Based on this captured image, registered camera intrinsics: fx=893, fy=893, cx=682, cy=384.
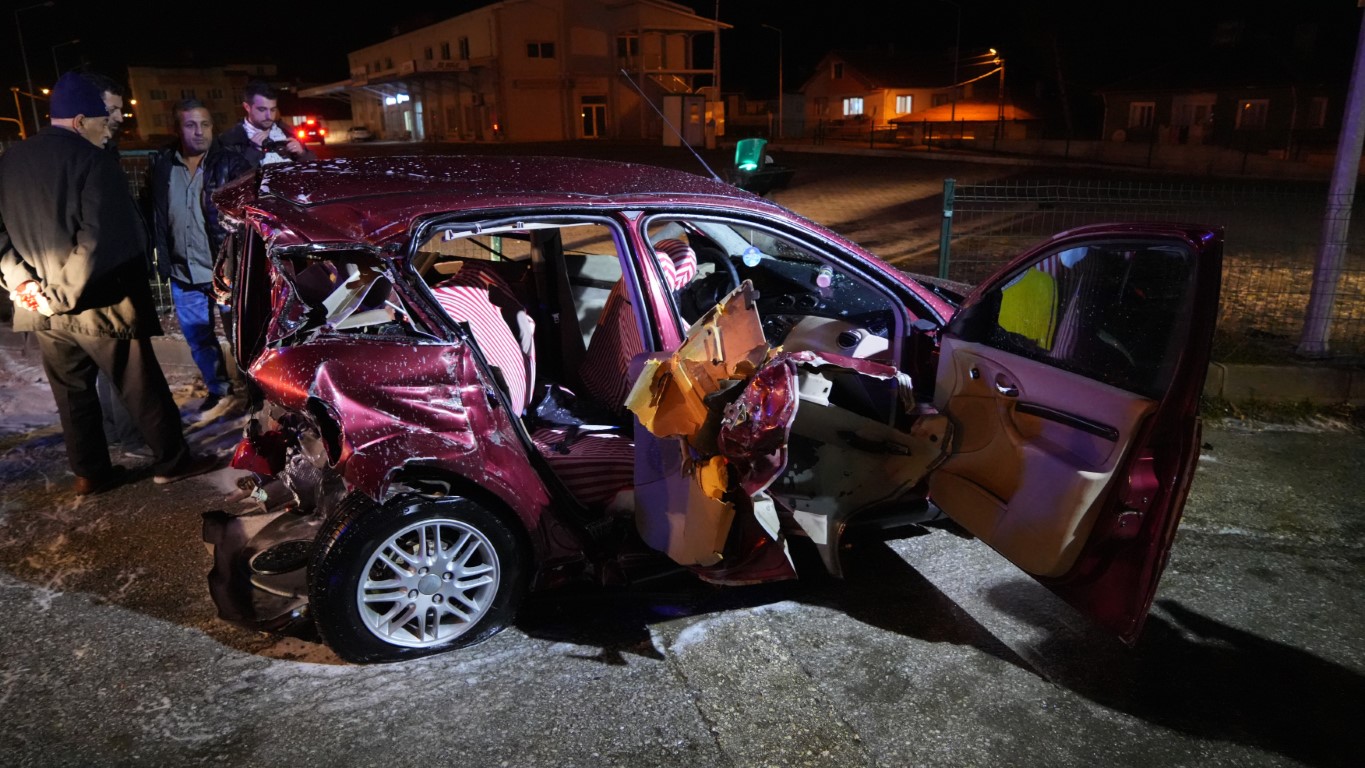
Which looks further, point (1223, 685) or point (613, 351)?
point (613, 351)

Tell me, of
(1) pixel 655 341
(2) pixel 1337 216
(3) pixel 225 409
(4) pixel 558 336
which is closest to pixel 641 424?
(1) pixel 655 341

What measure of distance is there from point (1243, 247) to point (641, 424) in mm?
9889

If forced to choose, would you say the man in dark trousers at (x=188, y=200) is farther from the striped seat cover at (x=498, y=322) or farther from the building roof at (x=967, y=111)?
the building roof at (x=967, y=111)

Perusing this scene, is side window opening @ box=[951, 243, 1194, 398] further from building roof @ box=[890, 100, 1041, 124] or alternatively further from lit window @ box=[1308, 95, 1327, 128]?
building roof @ box=[890, 100, 1041, 124]

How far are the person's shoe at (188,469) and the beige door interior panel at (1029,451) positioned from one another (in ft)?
12.3

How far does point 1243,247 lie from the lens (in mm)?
10227

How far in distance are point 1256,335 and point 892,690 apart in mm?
5333

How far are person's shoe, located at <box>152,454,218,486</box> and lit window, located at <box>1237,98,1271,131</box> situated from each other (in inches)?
1432

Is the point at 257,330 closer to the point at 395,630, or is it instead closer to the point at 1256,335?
the point at 395,630

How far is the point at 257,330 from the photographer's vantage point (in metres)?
3.20

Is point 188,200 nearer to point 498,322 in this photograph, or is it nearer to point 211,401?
point 211,401

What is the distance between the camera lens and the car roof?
288 cm

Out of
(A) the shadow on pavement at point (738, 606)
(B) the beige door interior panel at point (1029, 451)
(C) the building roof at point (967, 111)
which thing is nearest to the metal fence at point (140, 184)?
(A) the shadow on pavement at point (738, 606)

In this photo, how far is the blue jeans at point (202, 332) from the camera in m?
5.52
